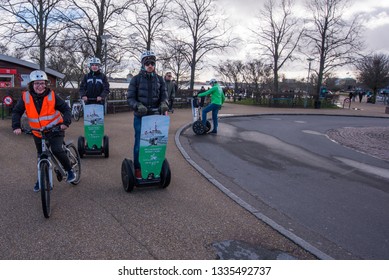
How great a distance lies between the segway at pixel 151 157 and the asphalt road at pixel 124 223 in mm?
166

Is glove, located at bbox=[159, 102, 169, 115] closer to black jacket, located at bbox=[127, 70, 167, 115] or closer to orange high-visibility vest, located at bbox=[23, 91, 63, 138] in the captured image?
black jacket, located at bbox=[127, 70, 167, 115]

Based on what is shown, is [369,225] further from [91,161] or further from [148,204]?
[91,161]

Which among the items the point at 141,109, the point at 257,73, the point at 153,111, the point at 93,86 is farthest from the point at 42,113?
the point at 257,73

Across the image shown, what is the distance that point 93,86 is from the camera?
7250 mm

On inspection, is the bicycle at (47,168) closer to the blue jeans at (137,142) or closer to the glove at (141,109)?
the blue jeans at (137,142)

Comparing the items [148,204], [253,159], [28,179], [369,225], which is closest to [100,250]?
[148,204]

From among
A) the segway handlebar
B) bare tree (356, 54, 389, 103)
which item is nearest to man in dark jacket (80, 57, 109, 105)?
the segway handlebar

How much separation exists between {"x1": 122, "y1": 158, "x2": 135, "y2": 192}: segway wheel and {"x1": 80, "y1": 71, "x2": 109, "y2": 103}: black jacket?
2.75 meters

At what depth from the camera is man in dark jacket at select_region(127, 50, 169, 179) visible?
4969 mm

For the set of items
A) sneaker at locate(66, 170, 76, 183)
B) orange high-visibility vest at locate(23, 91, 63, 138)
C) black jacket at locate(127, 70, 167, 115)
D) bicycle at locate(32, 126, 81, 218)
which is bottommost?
sneaker at locate(66, 170, 76, 183)

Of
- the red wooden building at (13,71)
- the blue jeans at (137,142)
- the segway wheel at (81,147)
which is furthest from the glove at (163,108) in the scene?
the red wooden building at (13,71)

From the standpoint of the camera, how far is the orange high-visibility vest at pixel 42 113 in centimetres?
421
